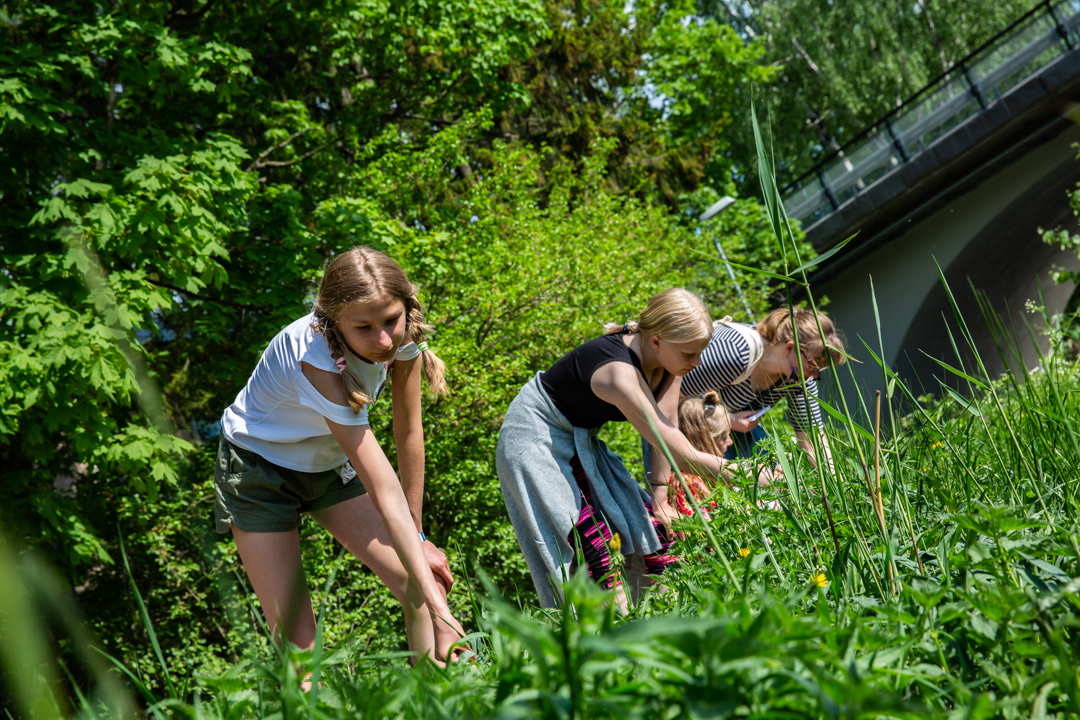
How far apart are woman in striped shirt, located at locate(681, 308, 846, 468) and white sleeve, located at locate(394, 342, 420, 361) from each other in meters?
1.61

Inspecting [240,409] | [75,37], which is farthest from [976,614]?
[75,37]

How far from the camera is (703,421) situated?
12.0 ft

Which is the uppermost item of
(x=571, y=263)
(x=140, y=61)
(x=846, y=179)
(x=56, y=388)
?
(x=140, y=61)

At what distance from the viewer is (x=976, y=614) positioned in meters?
0.92

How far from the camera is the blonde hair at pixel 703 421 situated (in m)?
3.63

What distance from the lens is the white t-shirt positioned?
2.08 metres

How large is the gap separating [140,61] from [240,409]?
543 centimetres

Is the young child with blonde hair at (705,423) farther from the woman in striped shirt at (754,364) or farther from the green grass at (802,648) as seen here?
the green grass at (802,648)

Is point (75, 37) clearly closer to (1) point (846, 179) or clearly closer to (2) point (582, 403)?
(2) point (582, 403)

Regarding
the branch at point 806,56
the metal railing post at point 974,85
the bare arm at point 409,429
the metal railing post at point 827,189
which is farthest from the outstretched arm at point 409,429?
the branch at point 806,56

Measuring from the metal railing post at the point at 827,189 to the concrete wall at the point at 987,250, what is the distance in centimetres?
135

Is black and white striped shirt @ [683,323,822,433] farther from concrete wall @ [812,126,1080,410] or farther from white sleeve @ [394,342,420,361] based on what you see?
concrete wall @ [812,126,1080,410]

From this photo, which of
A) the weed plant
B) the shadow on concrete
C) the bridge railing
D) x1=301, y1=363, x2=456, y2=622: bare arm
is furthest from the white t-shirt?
the bridge railing

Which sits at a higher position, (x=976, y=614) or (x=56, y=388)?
(x=56, y=388)
